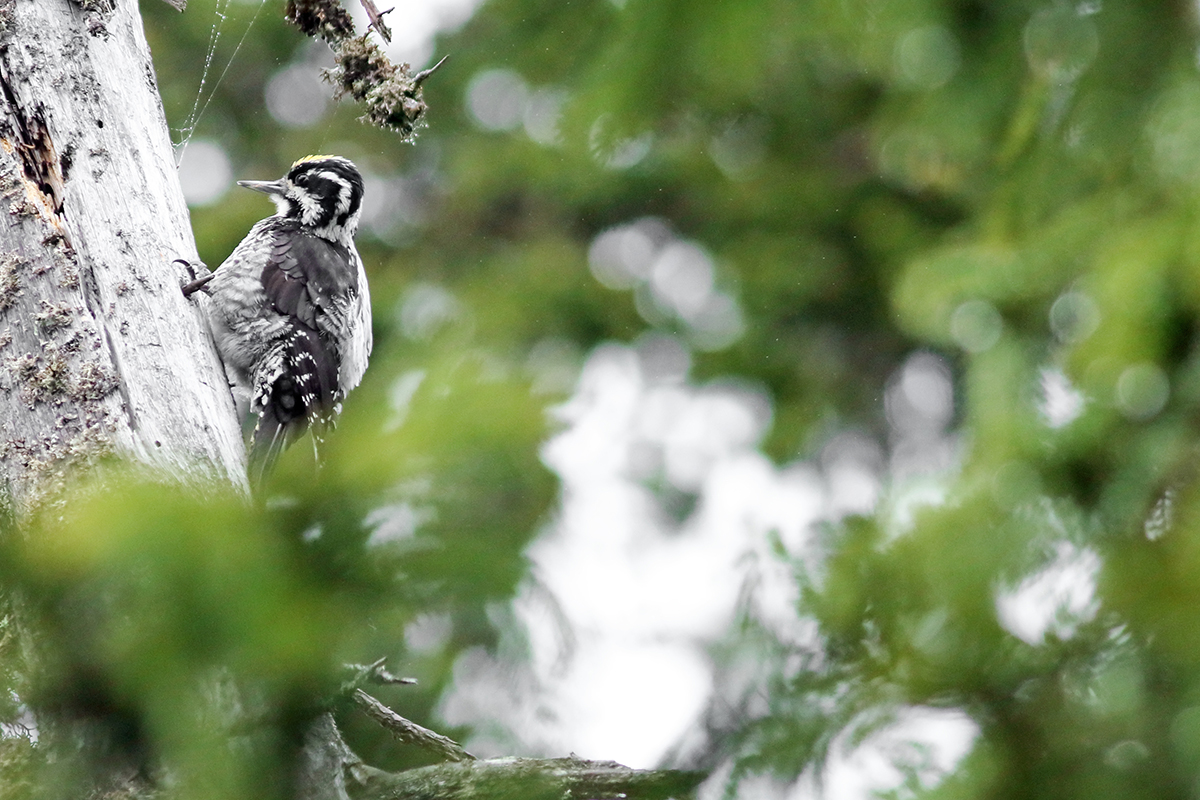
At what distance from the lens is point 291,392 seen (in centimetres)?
351

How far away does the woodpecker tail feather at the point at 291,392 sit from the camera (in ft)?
11.2

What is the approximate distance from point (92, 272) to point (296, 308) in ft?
4.78

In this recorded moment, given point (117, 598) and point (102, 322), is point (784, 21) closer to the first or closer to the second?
point (117, 598)

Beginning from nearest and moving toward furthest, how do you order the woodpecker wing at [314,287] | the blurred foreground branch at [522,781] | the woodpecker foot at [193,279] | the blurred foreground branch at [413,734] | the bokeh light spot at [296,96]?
1. the blurred foreground branch at [522,781]
2. the blurred foreground branch at [413,734]
3. the woodpecker foot at [193,279]
4. the woodpecker wing at [314,287]
5. the bokeh light spot at [296,96]

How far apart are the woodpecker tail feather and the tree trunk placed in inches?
32.2

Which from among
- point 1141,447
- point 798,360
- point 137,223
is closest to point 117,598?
point 1141,447

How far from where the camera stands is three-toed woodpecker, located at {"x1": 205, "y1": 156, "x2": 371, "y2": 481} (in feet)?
11.3

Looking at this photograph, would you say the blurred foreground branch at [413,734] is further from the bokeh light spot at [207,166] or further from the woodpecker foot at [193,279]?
the bokeh light spot at [207,166]

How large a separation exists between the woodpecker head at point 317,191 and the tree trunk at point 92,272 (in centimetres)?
146

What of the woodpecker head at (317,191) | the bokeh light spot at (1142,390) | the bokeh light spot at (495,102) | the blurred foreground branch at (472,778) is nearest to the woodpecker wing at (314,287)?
the woodpecker head at (317,191)

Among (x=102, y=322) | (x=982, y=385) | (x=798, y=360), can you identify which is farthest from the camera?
(x=798, y=360)

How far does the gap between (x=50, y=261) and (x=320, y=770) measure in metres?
1.68

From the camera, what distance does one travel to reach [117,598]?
0.74 m

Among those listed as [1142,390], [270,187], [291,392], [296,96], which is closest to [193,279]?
[291,392]
